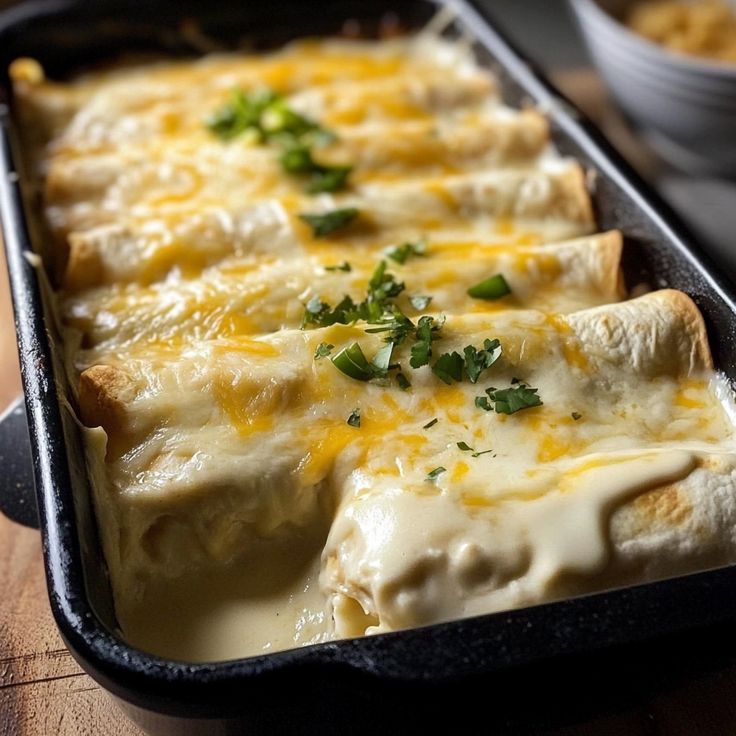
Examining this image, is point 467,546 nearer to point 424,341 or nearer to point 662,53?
point 424,341

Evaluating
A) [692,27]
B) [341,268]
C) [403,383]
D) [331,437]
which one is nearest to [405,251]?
[341,268]

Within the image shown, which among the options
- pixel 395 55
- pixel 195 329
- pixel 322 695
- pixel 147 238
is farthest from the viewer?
pixel 395 55

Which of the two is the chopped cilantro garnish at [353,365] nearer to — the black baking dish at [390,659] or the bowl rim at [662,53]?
the black baking dish at [390,659]

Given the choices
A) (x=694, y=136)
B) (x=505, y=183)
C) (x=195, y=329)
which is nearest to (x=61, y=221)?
(x=195, y=329)

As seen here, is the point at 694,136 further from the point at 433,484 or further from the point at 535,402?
the point at 433,484

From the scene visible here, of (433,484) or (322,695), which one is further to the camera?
(433,484)

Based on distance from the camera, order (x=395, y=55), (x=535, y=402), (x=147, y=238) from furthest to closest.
→ 1. (x=395, y=55)
2. (x=147, y=238)
3. (x=535, y=402)

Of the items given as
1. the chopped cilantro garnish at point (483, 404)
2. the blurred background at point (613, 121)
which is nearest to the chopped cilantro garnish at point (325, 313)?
the chopped cilantro garnish at point (483, 404)

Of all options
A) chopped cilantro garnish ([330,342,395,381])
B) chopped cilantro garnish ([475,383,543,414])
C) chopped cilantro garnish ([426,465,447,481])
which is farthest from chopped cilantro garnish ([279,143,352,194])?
chopped cilantro garnish ([426,465,447,481])
